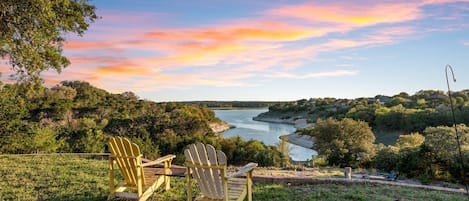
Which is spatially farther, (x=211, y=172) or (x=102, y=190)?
(x=102, y=190)

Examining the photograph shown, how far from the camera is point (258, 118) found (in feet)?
203

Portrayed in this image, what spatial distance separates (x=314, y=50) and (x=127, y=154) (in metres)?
11.2

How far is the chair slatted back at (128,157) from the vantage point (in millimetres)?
4031

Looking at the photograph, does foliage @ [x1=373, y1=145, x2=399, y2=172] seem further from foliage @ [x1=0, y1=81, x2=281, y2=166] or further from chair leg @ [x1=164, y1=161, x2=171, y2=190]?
chair leg @ [x1=164, y1=161, x2=171, y2=190]

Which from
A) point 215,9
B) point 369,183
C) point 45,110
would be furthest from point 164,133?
point 369,183

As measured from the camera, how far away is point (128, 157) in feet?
13.2

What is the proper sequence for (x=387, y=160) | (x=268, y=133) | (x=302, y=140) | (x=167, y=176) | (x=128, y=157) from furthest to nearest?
(x=268, y=133) < (x=302, y=140) < (x=387, y=160) < (x=167, y=176) < (x=128, y=157)

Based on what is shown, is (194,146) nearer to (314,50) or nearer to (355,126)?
(314,50)

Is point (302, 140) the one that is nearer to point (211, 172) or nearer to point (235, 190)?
point (235, 190)

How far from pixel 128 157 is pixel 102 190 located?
39.6 inches

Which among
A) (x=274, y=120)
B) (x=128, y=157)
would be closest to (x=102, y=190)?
(x=128, y=157)

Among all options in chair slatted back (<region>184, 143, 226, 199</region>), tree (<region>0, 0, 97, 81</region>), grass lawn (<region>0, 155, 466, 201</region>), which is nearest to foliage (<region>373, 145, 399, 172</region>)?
grass lawn (<region>0, 155, 466, 201</region>)

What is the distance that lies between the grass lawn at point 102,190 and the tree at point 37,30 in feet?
6.05

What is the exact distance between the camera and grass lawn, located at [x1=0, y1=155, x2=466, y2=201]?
444 centimetres
